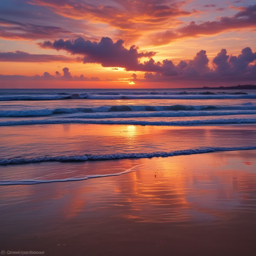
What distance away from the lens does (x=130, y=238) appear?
2541 mm

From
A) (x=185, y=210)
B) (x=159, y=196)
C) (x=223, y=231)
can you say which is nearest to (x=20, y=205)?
(x=159, y=196)

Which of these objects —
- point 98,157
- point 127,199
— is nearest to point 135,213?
point 127,199

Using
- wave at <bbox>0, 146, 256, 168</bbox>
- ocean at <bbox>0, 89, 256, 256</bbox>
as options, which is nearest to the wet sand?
ocean at <bbox>0, 89, 256, 256</bbox>

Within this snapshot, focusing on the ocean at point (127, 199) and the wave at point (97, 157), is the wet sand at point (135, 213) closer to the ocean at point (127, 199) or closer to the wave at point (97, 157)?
the ocean at point (127, 199)

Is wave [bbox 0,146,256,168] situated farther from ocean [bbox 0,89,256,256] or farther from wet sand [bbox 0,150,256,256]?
wet sand [bbox 0,150,256,256]

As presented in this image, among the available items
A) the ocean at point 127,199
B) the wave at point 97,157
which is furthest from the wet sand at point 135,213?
the wave at point 97,157

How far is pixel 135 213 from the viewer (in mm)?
3109

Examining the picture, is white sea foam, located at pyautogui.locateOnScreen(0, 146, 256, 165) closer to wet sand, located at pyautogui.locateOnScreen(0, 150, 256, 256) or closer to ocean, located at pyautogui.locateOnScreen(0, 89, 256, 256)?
ocean, located at pyautogui.locateOnScreen(0, 89, 256, 256)

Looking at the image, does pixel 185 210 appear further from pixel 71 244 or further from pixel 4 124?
pixel 4 124

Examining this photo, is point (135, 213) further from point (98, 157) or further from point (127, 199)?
point (98, 157)

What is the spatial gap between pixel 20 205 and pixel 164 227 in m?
2.16

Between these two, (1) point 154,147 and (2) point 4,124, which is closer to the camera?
(1) point 154,147

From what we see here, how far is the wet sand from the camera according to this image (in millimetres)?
2428

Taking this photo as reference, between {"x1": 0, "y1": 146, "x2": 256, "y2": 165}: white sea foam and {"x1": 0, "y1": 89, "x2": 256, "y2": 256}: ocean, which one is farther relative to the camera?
{"x1": 0, "y1": 146, "x2": 256, "y2": 165}: white sea foam
